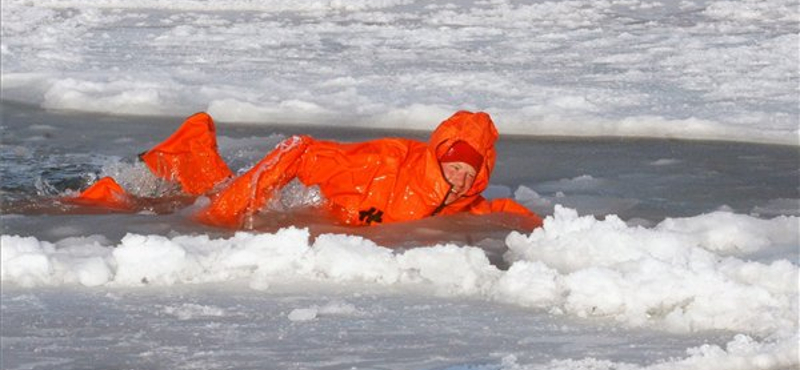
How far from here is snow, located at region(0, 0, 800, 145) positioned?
888 cm

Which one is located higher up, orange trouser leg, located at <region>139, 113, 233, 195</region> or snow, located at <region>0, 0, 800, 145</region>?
snow, located at <region>0, 0, 800, 145</region>

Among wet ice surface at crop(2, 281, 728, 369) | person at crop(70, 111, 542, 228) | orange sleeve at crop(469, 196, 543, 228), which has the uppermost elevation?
person at crop(70, 111, 542, 228)

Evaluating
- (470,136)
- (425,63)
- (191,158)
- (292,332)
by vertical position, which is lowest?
(292,332)

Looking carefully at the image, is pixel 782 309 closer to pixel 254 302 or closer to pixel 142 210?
pixel 254 302

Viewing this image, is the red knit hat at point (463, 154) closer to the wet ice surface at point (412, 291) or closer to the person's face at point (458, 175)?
the person's face at point (458, 175)

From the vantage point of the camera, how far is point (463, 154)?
20.5ft

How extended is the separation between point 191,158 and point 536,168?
72.8 inches

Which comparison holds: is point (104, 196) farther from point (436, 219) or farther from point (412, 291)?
point (412, 291)

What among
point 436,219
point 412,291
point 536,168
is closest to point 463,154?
point 436,219

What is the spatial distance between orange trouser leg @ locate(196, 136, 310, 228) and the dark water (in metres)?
0.13

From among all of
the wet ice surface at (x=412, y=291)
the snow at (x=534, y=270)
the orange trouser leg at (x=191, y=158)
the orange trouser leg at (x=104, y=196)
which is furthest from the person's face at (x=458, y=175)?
the orange trouser leg at (x=104, y=196)

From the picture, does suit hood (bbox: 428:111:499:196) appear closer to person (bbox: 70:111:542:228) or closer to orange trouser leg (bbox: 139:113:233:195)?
person (bbox: 70:111:542:228)

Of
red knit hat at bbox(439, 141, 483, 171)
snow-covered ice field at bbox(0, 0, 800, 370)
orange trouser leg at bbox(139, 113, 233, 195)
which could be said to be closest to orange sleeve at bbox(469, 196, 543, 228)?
snow-covered ice field at bbox(0, 0, 800, 370)

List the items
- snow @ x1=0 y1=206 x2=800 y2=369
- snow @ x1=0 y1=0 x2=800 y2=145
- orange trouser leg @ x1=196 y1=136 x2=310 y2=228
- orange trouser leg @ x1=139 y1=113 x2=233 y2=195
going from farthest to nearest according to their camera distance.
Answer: snow @ x1=0 y1=0 x2=800 y2=145, orange trouser leg @ x1=139 y1=113 x2=233 y2=195, orange trouser leg @ x1=196 y1=136 x2=310 y2=228, snow @ x1=0 y1=206 x2=800 y2=369
